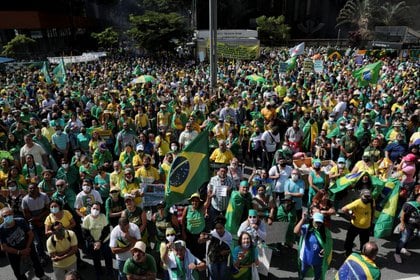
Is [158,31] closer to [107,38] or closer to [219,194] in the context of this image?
[107,38]

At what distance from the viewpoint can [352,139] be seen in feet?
30.1

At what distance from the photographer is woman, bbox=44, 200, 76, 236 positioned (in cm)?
580

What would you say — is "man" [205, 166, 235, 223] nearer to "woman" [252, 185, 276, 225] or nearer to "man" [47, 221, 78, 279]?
"woman" [252, 185, 276, 225]

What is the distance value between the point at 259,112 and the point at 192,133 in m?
2.98

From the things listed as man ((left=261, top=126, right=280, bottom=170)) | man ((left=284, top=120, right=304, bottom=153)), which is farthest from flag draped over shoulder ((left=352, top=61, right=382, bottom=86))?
man ((left=261, top=126, right=280, bottom=170))

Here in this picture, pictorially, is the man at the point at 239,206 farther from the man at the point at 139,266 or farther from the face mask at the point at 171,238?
the man at the point at 139,266

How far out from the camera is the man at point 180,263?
5.05m

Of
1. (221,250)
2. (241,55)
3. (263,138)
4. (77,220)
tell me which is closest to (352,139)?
(263,138)

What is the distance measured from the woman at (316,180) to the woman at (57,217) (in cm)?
417

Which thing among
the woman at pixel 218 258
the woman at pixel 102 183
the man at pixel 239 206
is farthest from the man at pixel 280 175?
the woman at pixel 102 183

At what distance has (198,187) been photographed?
19.1 feet

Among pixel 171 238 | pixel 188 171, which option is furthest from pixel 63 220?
pixel 188 171

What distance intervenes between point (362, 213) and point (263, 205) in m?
1.53

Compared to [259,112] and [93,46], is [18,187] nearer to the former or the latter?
[259,112]
